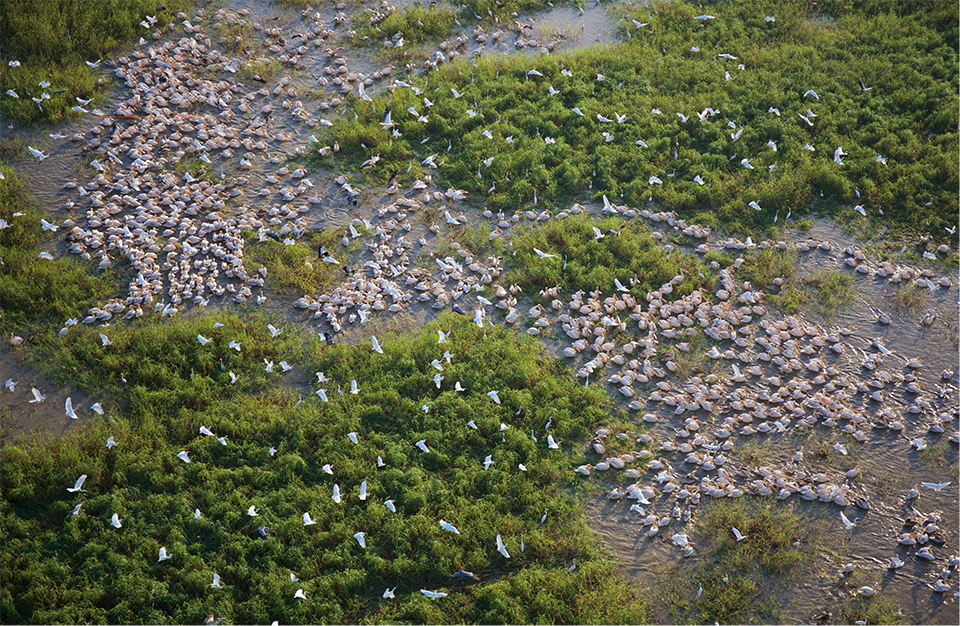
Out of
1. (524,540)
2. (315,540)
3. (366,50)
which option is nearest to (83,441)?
(315,540)

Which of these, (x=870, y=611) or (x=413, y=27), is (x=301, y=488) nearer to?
(x=870, y=611)

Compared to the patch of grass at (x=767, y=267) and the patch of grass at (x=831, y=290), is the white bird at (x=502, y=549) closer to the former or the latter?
the patch of grass at (x=767, y=267)

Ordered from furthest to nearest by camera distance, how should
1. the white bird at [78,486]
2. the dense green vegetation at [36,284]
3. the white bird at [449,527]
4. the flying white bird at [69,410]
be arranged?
the dense green vegetation at [36,284] → the flying white bird at [69,410] → the white bird at [78,486] → the white bird at [449,527]

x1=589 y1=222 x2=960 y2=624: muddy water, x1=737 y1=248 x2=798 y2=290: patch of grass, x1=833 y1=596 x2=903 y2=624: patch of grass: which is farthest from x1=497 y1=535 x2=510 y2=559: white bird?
x1=737 y1=248 x2=798 y2=290: patch of grass

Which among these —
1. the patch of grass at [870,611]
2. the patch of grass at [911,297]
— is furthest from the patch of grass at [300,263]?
the patch of grass at [911,297]

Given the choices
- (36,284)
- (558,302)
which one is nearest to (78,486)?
(36,284)

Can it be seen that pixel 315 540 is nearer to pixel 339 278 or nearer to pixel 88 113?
pixel 339 278
